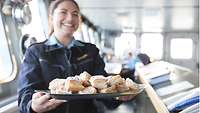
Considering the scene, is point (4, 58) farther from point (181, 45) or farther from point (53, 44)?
point (181, 45)

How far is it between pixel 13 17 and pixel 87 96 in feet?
1.02

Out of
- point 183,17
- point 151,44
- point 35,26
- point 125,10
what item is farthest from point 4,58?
point 183,17

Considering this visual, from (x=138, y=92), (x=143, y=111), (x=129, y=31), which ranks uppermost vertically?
(x=129, y=31)

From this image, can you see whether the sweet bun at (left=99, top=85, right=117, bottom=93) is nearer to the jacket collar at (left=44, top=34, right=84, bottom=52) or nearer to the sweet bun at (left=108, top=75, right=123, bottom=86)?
the sweet bun at (left=108, top=75, right=123, bottom=86)

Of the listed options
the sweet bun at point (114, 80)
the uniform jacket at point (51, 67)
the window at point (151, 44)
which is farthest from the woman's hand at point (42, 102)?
the window at point (151, 44)

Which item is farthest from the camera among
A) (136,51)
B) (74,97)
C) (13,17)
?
(136,51)

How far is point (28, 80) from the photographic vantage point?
86cm

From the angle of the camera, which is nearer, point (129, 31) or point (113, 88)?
point (113, 88)

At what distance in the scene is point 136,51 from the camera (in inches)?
44.7

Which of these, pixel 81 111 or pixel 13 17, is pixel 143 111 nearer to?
pixel 81 111

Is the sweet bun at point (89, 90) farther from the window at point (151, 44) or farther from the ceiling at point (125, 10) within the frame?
the window at point (151, 44)

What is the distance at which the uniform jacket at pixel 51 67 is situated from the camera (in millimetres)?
861

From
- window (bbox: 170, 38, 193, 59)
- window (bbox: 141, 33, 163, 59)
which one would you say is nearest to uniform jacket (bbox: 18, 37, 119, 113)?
window (bbox: 141, 33, 163, 59)

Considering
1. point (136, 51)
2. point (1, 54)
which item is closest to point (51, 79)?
point (1, 54)
